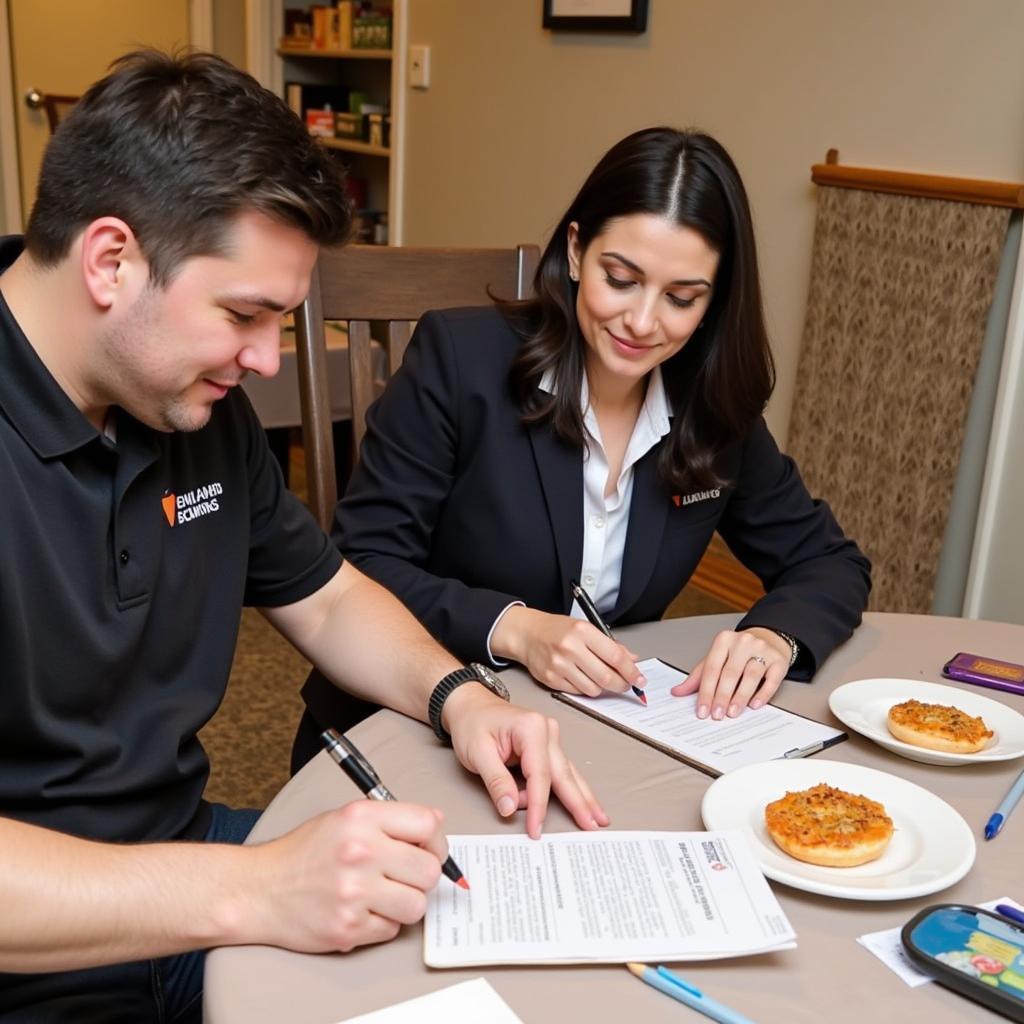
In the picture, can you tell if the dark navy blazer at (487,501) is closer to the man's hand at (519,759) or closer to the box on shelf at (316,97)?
the man's hand at (519,759)

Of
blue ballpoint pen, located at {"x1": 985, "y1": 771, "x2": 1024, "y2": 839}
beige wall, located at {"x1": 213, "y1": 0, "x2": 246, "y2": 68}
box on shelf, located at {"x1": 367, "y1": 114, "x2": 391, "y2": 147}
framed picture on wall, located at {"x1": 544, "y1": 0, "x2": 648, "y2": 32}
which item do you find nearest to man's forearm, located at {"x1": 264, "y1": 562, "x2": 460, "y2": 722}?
blue ballpoint pen, located at {"x1": 985, "y1": 771, "x2": 1024, "y2": 839}

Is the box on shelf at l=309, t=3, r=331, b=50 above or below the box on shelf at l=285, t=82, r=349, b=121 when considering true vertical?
above

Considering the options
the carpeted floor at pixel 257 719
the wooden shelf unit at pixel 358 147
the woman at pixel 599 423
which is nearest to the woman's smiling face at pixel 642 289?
the woman at pixel 599 423

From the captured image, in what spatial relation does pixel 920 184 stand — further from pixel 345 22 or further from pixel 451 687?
pixel 345 22

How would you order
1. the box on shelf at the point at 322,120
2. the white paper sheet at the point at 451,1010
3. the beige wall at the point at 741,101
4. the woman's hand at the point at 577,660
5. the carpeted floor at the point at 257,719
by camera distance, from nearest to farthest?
the white paper sheet at the point at 451,1010
the woman's hand at the point at 577,660
the carpeted floor at the point at 257,719
the beige wall at the point at 741,101
the box on shelf at the point at 322,120

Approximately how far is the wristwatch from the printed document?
0.20 metres

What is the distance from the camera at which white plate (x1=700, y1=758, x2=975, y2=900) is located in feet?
2.89

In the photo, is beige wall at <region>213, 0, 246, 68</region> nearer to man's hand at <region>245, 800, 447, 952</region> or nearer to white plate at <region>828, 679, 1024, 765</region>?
white plate at <region>828, 679, 1024, 765</region>

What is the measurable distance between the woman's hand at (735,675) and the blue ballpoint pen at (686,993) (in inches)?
17.7

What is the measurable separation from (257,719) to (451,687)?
1713 millimetres

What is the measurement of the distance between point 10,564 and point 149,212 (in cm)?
30

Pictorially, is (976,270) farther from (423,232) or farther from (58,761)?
(423,232)

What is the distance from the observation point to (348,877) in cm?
81

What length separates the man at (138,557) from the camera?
2.72 feet
